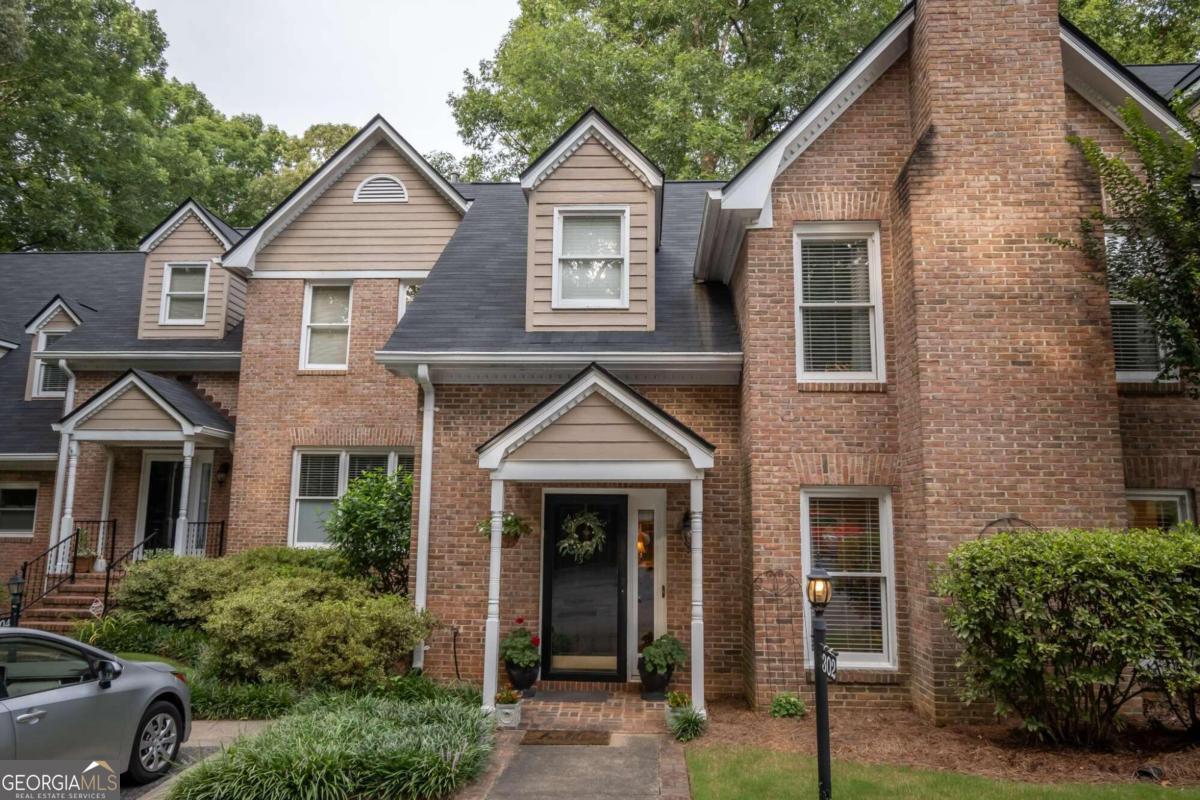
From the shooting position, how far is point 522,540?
9.17 m

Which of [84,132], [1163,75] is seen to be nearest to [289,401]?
[84,132]

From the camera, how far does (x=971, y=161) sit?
795 cm

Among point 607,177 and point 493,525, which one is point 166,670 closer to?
point 493,525

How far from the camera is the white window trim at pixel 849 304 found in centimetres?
843

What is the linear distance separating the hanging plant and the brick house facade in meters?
0.15

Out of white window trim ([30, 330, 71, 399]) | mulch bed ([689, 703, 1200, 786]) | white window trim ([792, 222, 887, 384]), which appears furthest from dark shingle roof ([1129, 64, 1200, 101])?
white window trim ([30, 330, 71, 399])

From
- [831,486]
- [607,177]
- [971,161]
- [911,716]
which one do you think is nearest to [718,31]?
[607,177]

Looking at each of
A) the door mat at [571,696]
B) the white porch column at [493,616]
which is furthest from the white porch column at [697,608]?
the white porch column at [493,616]

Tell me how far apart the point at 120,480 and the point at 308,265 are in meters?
5.81

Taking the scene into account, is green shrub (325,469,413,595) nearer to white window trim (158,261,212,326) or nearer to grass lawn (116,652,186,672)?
grass lawn (116,652,186,672)

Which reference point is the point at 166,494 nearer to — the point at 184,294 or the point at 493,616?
the point at 184,294

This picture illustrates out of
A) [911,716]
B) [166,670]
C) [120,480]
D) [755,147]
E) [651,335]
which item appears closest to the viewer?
[166,670]

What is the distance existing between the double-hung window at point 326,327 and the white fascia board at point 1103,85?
11515mm

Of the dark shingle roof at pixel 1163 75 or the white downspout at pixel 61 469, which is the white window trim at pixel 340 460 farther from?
the dark shingle roof at pixel 1163 75
